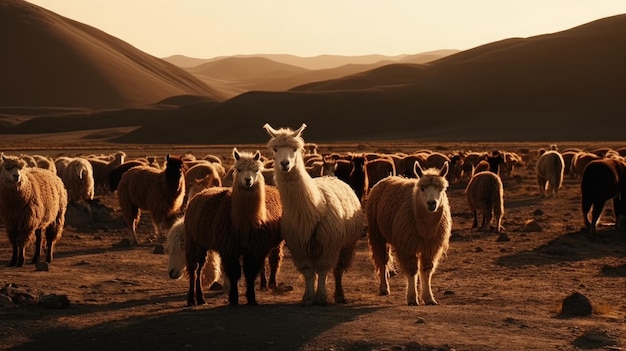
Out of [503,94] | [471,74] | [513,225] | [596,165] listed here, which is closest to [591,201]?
[596,165]

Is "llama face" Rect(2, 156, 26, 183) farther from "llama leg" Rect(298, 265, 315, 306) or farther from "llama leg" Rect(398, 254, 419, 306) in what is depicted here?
"llama leg" Rect(398, 254, 419, 306)

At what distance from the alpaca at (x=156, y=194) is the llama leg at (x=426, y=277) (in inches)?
327

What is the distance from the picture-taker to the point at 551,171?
95.2ft

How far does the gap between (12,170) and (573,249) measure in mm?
10948

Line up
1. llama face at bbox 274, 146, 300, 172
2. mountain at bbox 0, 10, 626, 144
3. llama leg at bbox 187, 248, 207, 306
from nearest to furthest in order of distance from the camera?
llama face at bbox 274, 146, 300, 172
llama leg at bbox 187, 248, 207, 306
mountain at bbox 0, 10, 626, 144

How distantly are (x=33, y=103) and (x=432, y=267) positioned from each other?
19191 cm

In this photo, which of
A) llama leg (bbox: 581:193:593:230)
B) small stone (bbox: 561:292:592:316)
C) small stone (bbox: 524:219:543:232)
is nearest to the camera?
small stone (bbox: 561:292:592:316)

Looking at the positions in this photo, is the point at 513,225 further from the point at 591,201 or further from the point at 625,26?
the point at 625,26

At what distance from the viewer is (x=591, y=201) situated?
19.8m

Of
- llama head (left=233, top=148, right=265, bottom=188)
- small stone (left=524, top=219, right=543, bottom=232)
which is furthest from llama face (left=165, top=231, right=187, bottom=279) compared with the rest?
small stone (left=524, top=219, right=543, bottom=232)

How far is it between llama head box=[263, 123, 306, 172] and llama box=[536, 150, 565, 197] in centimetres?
1939

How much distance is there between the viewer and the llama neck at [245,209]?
35.9ft

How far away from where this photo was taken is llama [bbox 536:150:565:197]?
28.8 metres

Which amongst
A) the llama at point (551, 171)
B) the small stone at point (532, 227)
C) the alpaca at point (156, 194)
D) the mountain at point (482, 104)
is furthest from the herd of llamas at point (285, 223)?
the mountain at point (482, 104)
